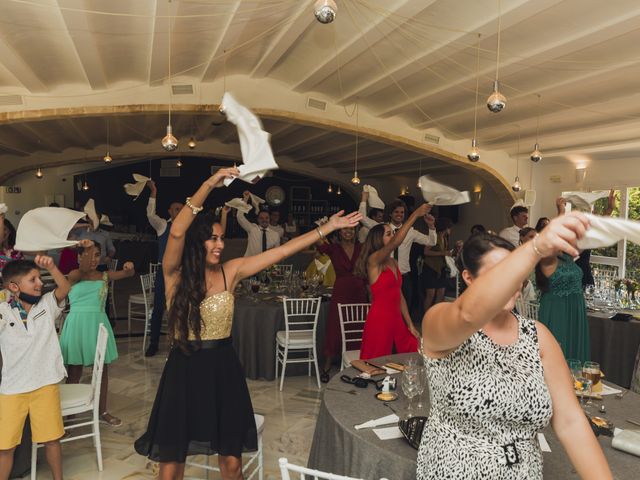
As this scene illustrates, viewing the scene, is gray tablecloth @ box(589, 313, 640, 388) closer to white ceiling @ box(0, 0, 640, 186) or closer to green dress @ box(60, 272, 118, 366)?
white ceiling @ box(0, 0, 640, 186)

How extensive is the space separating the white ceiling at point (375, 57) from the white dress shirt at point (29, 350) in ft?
7.91

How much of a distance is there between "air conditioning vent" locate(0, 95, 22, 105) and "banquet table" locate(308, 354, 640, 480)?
19.7 ft

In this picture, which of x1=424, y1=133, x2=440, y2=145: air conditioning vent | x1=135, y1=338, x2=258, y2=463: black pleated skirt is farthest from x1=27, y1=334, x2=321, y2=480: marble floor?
x1=424, y1=133, x2=440, y2=145: air conditioning vent

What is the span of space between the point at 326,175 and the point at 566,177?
7.31m

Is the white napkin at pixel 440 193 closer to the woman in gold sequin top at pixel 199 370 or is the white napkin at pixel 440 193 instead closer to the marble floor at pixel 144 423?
the woman in gold sequin top at pixel 199 370

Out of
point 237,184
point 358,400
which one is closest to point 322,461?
point 358,400

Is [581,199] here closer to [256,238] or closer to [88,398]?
[88,398]

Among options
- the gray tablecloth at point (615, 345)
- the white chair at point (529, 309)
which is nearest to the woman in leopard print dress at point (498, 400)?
the white chair at point (529, 309)

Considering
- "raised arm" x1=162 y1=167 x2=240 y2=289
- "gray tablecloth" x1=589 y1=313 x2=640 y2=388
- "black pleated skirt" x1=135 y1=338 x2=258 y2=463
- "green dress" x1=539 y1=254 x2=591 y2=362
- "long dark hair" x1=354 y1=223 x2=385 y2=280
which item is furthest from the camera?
"gray tablecloth" x1=589 y1=313 x2=640 y2=388

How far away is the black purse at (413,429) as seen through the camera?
193 cm

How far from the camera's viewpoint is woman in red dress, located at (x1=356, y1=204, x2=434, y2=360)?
12.8 feet

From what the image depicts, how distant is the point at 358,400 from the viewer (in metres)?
2.41

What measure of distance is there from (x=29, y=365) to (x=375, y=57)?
172 inches

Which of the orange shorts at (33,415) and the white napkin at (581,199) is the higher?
the white napkin at (581,199)
